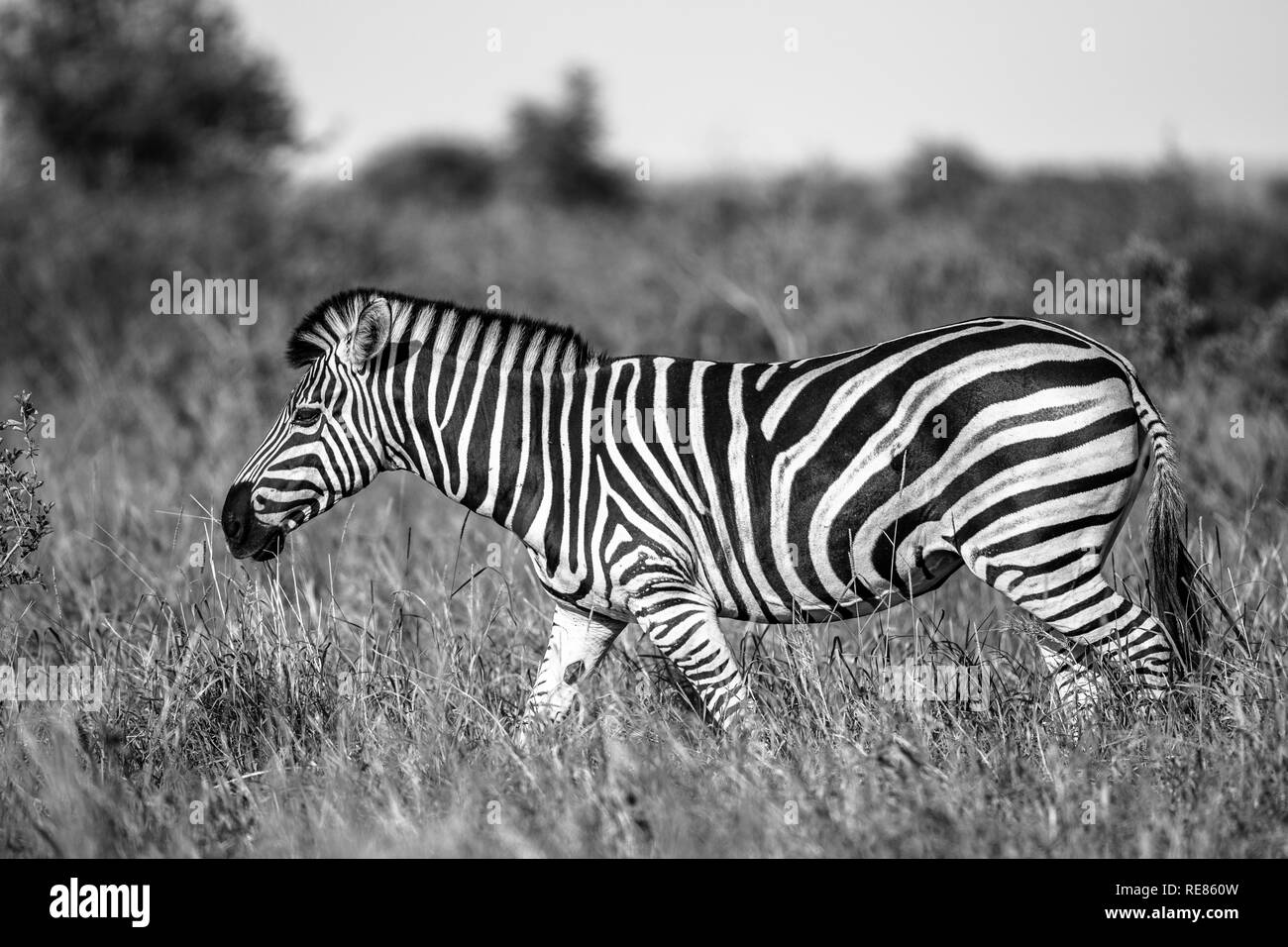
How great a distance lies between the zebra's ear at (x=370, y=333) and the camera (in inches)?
166

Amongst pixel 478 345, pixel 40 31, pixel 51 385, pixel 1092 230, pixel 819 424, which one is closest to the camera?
pixel 819 424

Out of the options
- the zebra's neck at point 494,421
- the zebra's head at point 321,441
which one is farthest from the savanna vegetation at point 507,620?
the zebra's neck at point 494,421

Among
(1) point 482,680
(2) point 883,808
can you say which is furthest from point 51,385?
(2) point 883,808

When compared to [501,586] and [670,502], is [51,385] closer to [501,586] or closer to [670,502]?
[501,586]

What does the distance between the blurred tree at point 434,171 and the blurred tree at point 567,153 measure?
2150 millimetres

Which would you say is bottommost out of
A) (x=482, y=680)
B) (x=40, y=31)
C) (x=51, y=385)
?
(x=482, y=680)

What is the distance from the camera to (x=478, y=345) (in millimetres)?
4418

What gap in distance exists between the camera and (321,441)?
431cm

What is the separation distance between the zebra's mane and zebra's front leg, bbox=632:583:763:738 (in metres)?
1.00

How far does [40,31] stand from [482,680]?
20.5 meters
